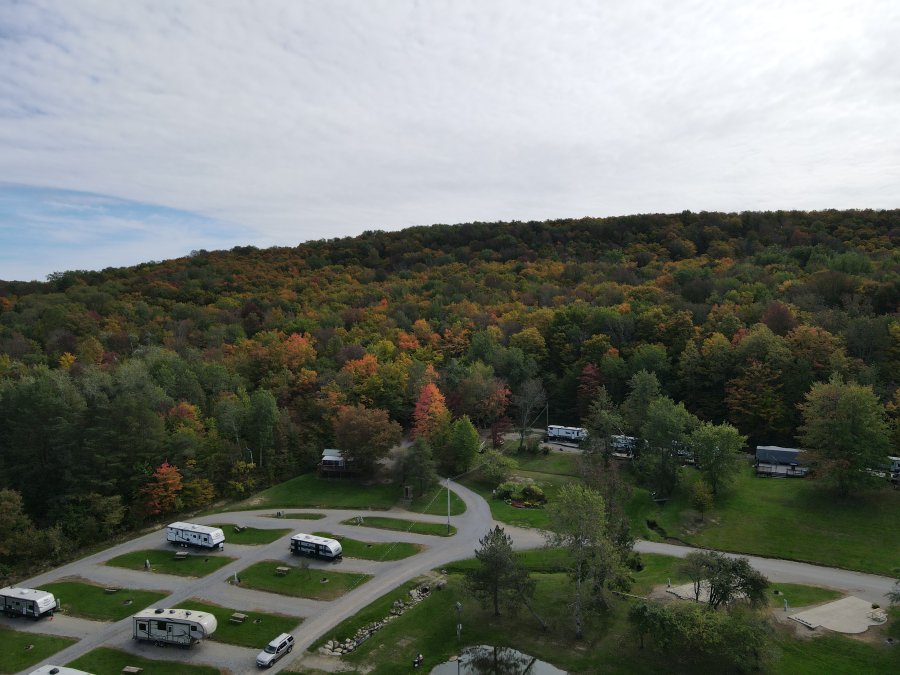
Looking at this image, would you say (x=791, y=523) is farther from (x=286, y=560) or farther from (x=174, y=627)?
(x=174, y=627)

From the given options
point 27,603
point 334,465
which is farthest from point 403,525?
point 27,603

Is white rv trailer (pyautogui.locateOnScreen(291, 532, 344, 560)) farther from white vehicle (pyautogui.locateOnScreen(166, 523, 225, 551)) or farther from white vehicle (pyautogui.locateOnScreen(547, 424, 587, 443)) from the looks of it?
white vehicle (pyautogui.locateOnScreen(547, 424, 587, 443))

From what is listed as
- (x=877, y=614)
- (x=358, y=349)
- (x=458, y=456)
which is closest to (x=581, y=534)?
(x=877, y=614)

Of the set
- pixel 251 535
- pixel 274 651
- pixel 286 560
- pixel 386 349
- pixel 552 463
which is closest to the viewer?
pixel 274 651

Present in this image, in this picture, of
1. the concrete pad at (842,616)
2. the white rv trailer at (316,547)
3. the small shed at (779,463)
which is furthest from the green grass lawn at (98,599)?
the small shed at (779,463)

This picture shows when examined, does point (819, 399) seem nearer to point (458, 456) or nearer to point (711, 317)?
point (711, 317)

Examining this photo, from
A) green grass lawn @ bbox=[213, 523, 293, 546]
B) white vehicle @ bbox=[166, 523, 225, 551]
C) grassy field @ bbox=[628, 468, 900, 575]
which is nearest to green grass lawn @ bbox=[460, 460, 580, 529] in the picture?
grassy field @ bbox=[628, 468, 900, 575]

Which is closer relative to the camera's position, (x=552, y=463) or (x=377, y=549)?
(x=377, y=549)
